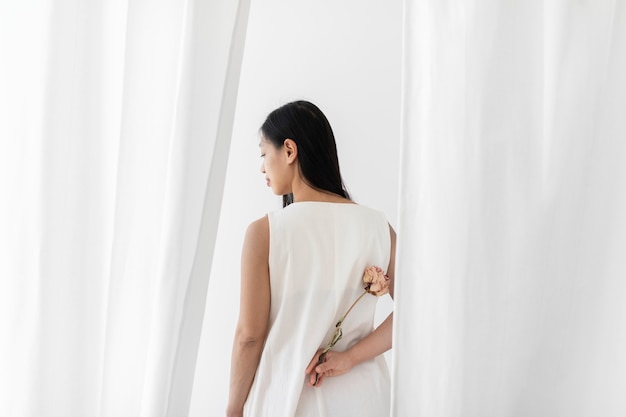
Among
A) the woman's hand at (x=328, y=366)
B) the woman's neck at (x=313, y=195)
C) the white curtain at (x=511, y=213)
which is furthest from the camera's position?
the woman's neck at (x=313, y=195)

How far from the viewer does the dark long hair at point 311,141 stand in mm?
1322

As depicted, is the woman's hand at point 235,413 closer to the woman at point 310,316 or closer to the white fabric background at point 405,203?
the woman at point 310,316

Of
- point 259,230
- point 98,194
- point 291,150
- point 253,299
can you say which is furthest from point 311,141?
point 98,194

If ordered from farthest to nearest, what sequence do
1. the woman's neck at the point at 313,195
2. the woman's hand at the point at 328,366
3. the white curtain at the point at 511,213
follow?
the woman's neck at the point at 313,195, the woman's hand at the point at 328,366, the white curtain at the point at 511,213

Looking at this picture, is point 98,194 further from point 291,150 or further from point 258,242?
point 291,150

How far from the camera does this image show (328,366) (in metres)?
1.18

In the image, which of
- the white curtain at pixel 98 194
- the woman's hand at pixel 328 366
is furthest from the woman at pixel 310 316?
the white curtain at pixel 98 194

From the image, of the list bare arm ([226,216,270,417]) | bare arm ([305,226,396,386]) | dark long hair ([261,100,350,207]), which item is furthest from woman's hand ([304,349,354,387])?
dark long hair ([261,100,350,207])

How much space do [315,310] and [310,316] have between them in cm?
2

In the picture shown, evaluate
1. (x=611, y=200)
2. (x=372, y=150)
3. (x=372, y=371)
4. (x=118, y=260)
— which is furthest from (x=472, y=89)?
(x=372, y=150)

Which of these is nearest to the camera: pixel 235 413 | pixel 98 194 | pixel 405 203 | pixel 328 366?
pixel 405 203

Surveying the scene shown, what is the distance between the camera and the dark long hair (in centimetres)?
132

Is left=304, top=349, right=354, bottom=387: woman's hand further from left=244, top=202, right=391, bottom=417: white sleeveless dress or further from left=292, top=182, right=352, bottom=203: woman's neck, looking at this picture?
left=292, top=182, right=352, bottom=203: woman's neck

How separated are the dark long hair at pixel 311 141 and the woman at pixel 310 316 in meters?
0.05
